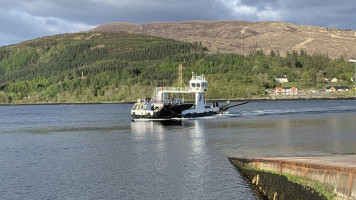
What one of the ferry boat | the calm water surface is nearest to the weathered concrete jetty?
the calm water surface

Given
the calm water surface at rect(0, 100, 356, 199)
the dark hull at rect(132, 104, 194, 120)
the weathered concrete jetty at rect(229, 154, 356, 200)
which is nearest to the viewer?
the weathered concrete jetty at rect(229, 154, 356, 200)

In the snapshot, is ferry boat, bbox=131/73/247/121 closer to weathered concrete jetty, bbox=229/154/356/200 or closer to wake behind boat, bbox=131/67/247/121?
wake behind boat, bbox=131/67/247/121

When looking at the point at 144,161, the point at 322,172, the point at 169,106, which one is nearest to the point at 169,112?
the point at 169,106

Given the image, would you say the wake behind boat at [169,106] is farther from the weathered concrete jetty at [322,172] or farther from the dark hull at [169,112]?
the weathered concrete jetty at [322,172]

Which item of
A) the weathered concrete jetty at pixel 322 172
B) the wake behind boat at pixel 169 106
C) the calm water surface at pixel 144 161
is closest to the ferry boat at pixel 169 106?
the wake behind boat at pixel 169 106

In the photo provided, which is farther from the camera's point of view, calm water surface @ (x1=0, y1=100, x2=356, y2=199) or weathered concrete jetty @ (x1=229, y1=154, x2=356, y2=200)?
calm water surface @ (x1=0, y1=100, x2=356, y2=199)

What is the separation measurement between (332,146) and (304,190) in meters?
27.9

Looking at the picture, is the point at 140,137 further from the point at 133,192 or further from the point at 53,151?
the point at 133,192

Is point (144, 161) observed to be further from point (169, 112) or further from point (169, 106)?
point (169, 112)

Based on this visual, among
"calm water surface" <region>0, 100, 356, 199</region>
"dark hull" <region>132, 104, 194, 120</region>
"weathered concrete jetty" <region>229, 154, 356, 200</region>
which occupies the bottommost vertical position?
"calm water surface" <region>0, 100, 356, 199</region>

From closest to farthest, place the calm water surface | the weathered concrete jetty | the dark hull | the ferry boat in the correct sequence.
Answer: the weathered concrete jetty
the calm water surface
the dark hull
the ferry boat

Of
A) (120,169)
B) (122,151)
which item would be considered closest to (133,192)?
(120,169)

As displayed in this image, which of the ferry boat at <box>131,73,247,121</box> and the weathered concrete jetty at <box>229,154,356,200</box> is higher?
the ferry boat at <box>131,73,247,121</box>

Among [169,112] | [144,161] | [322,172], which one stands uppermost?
[169,112]
